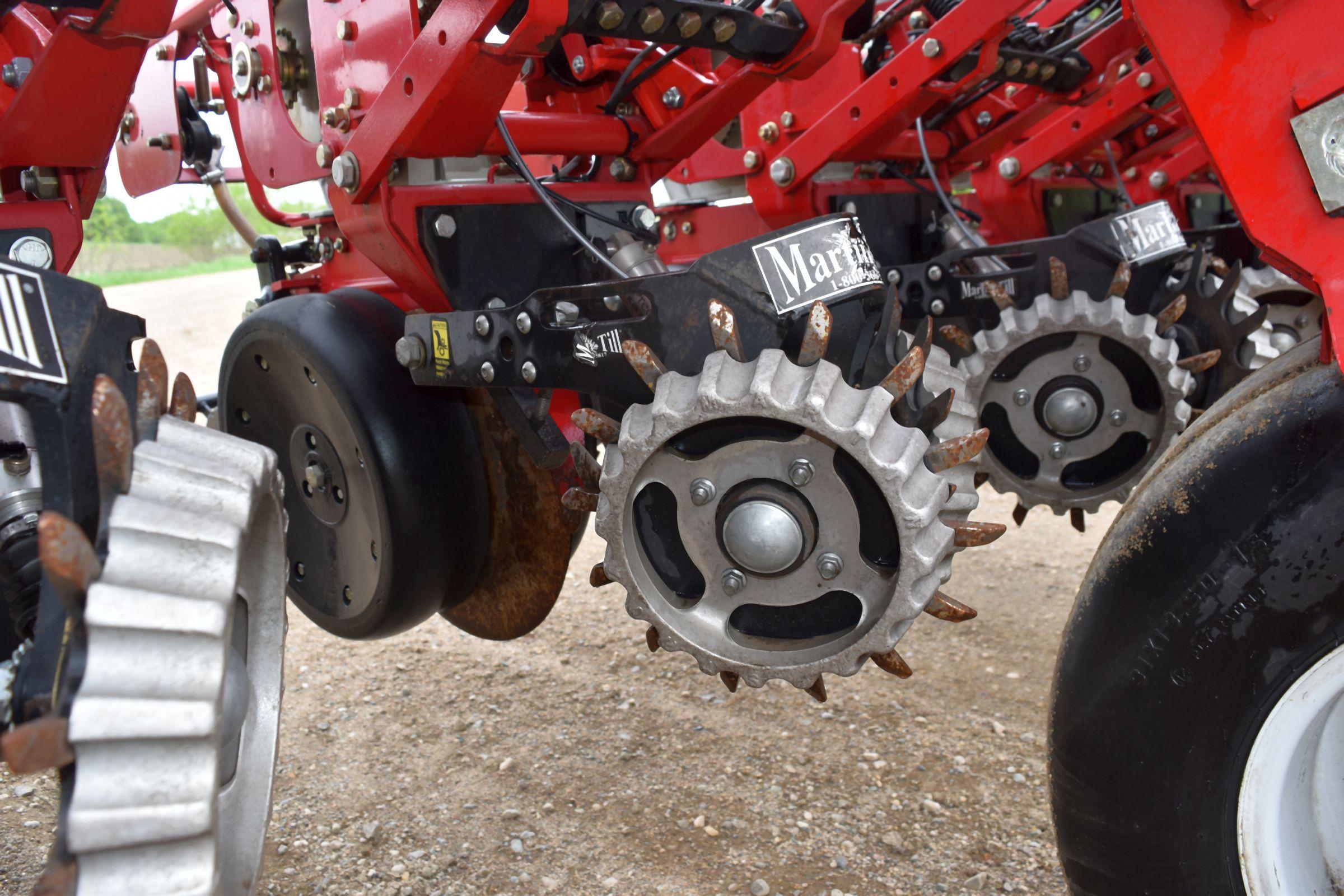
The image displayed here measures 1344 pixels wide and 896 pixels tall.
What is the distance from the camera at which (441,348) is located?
1.77 m

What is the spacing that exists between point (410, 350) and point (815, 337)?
726 mm

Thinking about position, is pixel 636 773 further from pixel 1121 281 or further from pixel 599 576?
pixel 1121 281

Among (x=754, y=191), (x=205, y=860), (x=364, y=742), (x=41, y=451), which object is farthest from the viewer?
(x=754, y=191)

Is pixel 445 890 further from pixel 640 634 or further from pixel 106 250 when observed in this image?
pixel 106 250

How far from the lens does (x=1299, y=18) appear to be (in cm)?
105

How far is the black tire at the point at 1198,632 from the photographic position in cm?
106

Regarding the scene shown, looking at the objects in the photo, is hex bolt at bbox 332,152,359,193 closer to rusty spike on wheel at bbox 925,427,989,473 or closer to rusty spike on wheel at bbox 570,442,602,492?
rusty spike on wheel at bbox 570,442,602,492

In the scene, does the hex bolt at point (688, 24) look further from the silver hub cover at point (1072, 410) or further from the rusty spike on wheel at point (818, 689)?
the silver hub cover at point (1072, 410)

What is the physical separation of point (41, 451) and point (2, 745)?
32cm

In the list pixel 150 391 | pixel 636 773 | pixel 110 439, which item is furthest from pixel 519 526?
pixel 110 439

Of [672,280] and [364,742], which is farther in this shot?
[364,742]

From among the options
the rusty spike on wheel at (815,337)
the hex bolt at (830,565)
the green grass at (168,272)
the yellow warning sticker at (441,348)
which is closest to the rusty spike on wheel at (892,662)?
the hex bolt at (830,565)

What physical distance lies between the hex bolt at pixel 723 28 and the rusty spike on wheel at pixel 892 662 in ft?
3.25

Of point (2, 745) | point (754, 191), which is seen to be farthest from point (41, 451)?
point (754, 191)
